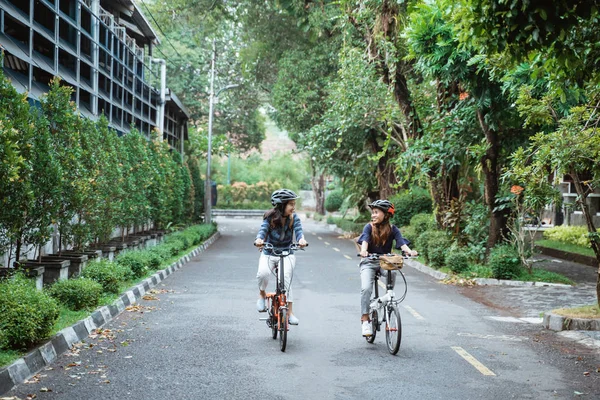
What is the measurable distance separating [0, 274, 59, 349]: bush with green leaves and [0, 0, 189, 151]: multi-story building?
7.02 m

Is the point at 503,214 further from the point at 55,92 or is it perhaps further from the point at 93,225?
the point at 55,92

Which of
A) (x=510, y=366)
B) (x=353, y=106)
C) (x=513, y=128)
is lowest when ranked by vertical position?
(x=510, y=366)

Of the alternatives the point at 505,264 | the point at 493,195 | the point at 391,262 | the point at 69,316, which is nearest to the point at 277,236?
the point at 391,262

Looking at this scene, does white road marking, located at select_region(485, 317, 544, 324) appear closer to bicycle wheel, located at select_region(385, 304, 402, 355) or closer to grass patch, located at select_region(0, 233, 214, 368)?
bicycle wheel, located at select_region(385, 304, 402, 355)

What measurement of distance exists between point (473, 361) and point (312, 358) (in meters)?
1.76

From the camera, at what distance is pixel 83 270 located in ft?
37.7

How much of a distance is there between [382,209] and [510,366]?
2329 millimetres

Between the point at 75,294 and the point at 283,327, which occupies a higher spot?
the point at 75,294

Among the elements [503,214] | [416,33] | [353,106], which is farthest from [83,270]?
[353,106]

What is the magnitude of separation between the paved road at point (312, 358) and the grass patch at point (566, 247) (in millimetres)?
10662

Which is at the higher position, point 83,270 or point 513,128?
point 513,128

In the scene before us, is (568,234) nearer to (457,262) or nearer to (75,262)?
(457,262)

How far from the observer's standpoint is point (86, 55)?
19.9 metres

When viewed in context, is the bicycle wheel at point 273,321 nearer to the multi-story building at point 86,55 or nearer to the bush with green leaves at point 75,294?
the bush with green leaves at point 75,294
